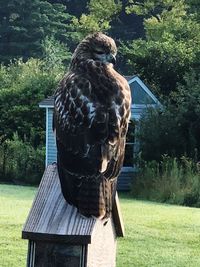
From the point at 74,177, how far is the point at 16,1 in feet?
160

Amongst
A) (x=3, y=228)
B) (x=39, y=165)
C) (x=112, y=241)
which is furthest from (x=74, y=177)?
(x=39, y=165)

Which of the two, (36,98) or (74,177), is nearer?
(74,177)

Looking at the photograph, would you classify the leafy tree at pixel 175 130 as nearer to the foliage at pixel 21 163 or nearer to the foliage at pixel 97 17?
the foliage at pixel 21 163

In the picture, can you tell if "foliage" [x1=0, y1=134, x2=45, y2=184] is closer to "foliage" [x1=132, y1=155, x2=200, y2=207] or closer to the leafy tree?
the leafy tree

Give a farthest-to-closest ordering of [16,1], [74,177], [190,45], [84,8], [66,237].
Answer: [84,8] < [16,1] < [190,45] < [74,177] < [66,237]

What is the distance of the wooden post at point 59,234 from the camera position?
287 cm

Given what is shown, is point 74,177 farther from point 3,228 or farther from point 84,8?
point 84,8

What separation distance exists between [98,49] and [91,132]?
60 cm

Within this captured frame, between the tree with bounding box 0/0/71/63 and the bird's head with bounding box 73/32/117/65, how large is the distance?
4619 centimetres

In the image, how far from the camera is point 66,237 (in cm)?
286

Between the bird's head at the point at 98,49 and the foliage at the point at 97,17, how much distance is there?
37.1 meters

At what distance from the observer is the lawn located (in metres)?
8.86

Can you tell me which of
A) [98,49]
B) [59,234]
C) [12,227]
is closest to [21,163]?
[12,227]

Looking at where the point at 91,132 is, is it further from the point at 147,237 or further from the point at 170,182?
the point at 170,182
